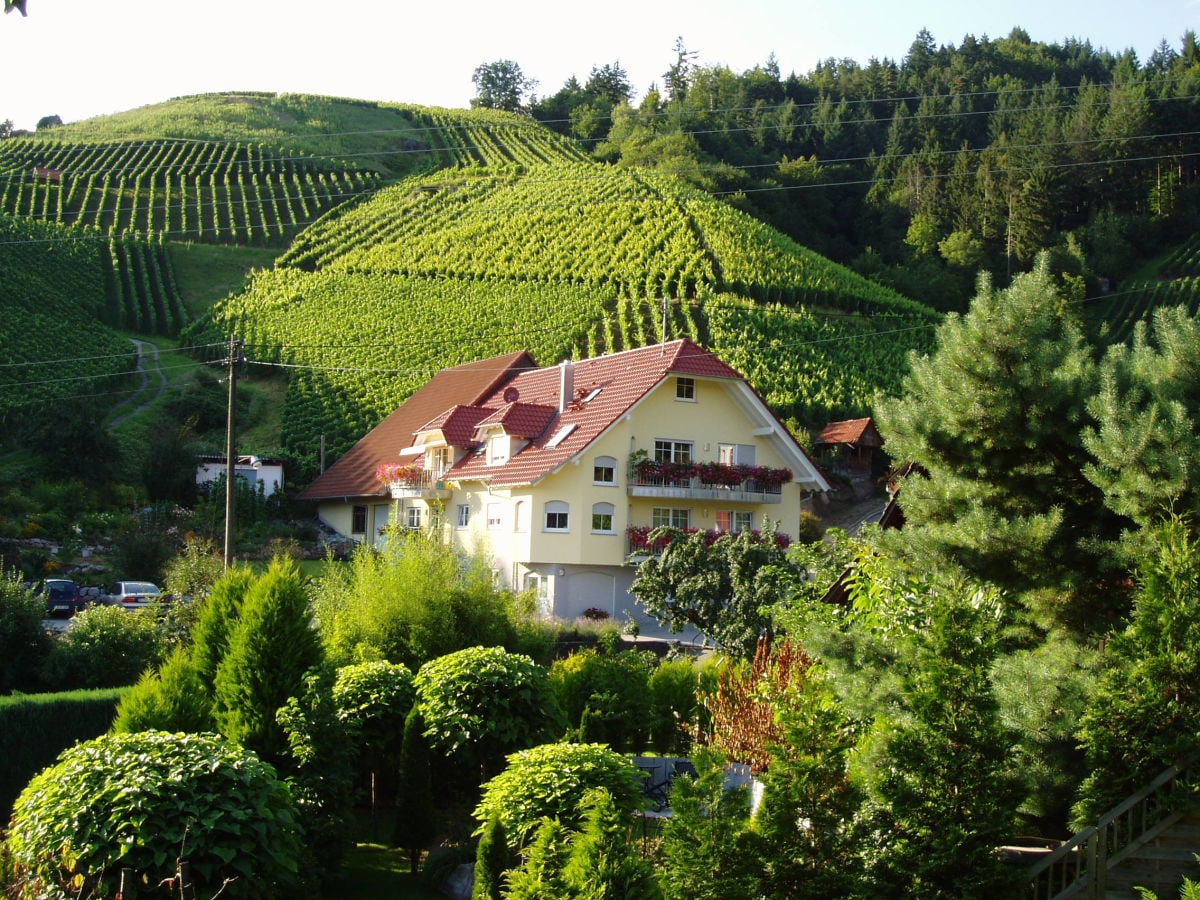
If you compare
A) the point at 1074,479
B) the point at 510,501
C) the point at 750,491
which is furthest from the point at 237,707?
the point at 750,491

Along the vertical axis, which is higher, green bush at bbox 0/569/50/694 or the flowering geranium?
the flowering geranium

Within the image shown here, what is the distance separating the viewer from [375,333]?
62625 millimetres

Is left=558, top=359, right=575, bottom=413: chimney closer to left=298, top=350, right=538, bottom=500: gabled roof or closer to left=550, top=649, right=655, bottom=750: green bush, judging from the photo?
left=298, top=350, right=538, bottom=500: gabled roof

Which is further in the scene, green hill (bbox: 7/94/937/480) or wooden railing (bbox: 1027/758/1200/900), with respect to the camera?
green hill (bbox: 7/94/937/480)

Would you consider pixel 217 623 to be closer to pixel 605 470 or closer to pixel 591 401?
pixel 605 470

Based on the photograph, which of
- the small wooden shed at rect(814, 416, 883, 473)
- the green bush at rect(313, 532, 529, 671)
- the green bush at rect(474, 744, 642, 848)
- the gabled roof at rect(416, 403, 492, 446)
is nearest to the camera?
the green bush at rect(474, 744, 642, 848)

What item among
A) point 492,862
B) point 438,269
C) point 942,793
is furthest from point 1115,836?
point 438,269

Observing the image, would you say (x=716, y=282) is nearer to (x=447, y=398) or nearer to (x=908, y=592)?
(x=447, y=398)

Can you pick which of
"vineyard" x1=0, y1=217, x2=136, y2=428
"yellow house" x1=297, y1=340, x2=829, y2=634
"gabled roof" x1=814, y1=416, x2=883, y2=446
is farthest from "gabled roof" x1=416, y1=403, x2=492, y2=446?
"vineyard" x1=0, y1=217, x2=136, y2=428

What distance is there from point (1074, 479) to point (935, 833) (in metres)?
4.22

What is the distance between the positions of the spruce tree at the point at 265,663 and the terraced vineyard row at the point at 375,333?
39.3 meters

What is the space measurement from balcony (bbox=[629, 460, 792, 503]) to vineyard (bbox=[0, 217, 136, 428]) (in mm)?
26948

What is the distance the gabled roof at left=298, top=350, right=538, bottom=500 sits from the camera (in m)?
43.9

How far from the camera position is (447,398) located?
4609cm
